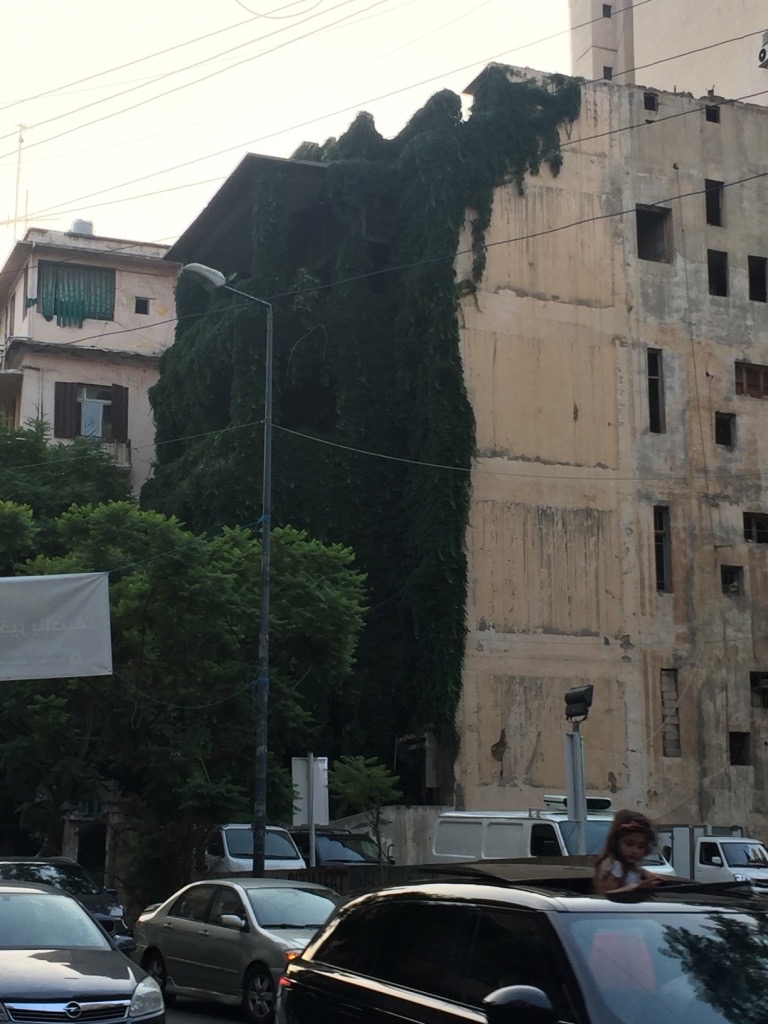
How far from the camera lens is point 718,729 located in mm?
41062

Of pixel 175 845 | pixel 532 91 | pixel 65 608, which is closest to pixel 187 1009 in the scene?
pixel 65 608

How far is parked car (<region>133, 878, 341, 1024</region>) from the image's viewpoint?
50.4 feet

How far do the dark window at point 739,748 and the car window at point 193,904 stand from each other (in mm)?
26785

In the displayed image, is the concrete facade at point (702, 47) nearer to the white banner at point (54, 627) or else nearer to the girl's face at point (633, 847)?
the white banner at point (54, 627)

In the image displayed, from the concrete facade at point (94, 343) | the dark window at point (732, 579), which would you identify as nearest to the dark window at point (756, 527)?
the dark window at point (732, 579)

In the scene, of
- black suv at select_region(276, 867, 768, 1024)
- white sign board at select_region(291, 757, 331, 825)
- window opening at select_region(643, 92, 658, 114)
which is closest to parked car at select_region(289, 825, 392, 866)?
white sign board at select_region(291, 757, 331, 825)

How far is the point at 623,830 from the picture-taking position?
796cm

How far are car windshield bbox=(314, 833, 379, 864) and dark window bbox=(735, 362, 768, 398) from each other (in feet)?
68.7

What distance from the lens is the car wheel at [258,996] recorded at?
598 inches

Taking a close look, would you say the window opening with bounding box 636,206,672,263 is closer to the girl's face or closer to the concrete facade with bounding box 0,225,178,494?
the concrete facade with bounding box 0,225,178,494

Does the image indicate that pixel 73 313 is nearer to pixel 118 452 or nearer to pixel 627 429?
pixel 118 452

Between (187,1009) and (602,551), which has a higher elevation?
(602,551)

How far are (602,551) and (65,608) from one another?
20.5 meters

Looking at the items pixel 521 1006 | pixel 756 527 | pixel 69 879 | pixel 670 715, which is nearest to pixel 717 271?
pixel 756 527
